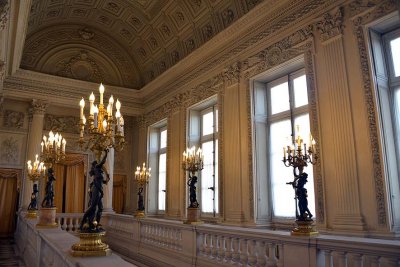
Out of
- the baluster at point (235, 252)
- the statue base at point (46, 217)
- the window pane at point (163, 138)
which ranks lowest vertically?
the baluster at point (235, 252)

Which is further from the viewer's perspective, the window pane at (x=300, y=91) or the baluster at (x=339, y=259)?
the window pane at (x=300, y=91)

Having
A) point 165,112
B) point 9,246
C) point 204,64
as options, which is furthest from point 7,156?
point 204,64

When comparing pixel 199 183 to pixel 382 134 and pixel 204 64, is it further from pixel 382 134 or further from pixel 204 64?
pixel 382 134

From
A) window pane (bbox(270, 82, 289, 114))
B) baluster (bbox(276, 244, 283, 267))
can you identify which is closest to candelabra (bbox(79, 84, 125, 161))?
baluster (bbox(276, 244, 283, 267))

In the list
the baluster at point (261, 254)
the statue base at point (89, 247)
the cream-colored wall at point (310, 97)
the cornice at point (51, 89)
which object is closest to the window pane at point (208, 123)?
the cream-colored wall at point (310, 97)

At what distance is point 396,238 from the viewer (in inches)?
197

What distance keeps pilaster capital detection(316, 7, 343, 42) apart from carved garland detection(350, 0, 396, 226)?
0.29 meters

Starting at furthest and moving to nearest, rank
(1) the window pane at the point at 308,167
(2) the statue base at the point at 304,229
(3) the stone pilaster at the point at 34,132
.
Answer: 1. (3) the stone pilaster at the point at 34,132
2. (1) the window pane at the point at 308,167
3. (2) the statue base at the point at 304,229

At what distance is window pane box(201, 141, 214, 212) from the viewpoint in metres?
9.59

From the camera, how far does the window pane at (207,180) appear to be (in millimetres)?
9586

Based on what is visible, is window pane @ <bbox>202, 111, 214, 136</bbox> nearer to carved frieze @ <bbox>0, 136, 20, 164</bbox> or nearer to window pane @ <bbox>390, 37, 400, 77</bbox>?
window pane @ <bbox>390, 37, 400, 77</bbox>

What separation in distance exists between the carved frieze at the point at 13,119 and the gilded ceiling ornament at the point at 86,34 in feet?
11.3

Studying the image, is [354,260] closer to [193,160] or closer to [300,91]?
[193,160]

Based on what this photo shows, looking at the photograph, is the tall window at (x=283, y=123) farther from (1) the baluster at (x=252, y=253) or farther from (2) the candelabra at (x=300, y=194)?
(1) the baluster at (x=252, y=253)
